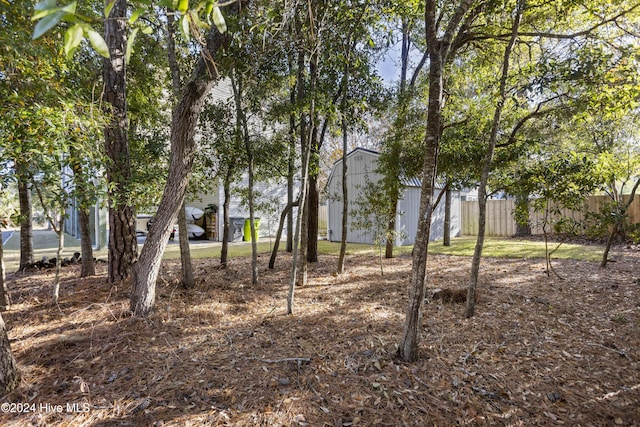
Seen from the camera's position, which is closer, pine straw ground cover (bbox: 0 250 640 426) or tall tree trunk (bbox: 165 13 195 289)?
pine straw ground cover (bbox: 0 250 640 426)

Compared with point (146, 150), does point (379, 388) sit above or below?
below

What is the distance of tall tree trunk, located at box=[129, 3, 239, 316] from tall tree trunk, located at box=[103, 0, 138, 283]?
2.31 feet

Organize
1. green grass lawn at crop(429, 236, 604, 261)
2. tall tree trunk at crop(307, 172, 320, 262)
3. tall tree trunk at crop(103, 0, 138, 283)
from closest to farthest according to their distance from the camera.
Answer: tall tree trunk at crop(103, 0, 138, 283) < tall tree trunk at crop(307, 172, 320, 262) < green grass lawn at crop(429, 236, 604, 261)

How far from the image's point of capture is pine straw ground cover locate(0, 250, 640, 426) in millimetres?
2082

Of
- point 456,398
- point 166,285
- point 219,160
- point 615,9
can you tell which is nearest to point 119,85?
point 219,160

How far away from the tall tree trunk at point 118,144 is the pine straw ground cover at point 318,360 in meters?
0.52

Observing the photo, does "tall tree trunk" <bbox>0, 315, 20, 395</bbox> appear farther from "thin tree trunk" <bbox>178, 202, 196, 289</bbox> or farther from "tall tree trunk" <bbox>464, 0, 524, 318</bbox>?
"tall tree trunk" <bbox>464, 0, 524, 318</bbox>

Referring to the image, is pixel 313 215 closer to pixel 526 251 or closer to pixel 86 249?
pixel 86 249

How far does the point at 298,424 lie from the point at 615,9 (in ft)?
18.2

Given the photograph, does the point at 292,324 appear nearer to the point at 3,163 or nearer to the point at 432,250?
the point at 3,163

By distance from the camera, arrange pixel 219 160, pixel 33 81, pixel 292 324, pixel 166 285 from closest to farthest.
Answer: pixel 33 81, pixel 292 324, pixel 166 285, pixel 219 160

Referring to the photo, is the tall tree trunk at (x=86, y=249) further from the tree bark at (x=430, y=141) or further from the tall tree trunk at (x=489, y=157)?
the tall tree trunk at (x=489, y=157)

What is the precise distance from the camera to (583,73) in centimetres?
310

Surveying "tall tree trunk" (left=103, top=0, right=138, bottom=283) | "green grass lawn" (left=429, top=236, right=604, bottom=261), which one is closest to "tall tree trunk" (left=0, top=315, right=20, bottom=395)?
"tall tree trunk" (left=103, top=0, right=138, bottom=283)
